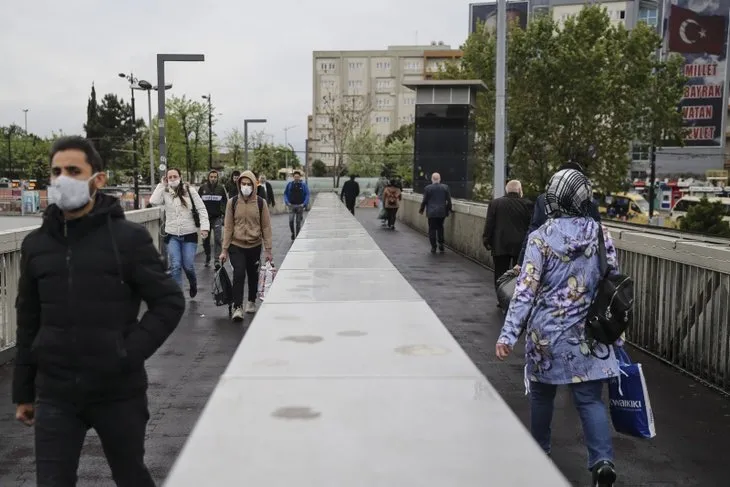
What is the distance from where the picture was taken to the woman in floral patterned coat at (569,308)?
410 cm

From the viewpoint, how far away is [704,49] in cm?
7112

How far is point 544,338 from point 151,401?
325 cm

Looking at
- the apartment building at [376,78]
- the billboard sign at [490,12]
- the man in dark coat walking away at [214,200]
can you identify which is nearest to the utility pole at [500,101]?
the man in dark coat walking away at [214,200]

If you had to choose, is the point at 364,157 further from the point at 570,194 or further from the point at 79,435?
the point at 79,435

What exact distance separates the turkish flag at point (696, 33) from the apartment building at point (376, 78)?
7434 centimetres

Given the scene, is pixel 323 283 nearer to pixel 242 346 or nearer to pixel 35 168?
pixel 242 346

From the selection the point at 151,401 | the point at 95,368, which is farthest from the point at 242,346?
the point at 151,401

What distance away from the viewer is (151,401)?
607 cm

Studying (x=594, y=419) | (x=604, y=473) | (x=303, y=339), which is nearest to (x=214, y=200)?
(x=303, y=339)

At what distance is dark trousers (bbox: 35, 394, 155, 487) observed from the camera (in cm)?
303

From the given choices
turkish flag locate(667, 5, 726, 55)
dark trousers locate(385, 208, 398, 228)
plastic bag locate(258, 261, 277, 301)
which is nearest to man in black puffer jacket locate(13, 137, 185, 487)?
plastic bag locate(258, 261, 277, 301)

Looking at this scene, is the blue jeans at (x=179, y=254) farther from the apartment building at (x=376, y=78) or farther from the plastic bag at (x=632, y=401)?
the apartment building at (x=376, y=78)

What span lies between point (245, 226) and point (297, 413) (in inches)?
274

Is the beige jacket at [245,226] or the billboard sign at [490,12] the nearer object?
the beige jacket at [245,226]
